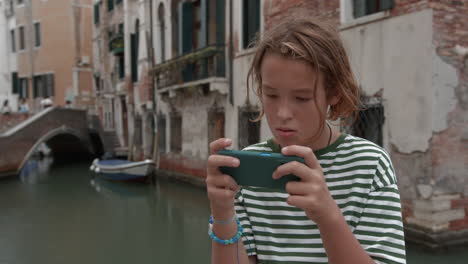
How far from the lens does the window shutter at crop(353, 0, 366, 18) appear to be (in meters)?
4.89

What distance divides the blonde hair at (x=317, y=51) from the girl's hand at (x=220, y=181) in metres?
0.19

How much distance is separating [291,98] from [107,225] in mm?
6403

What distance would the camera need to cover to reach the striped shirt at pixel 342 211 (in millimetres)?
730

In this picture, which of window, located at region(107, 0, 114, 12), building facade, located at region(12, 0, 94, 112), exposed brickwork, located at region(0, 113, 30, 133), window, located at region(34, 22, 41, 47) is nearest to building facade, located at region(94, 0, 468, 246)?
window, located at region(107, 0, 114, 12)

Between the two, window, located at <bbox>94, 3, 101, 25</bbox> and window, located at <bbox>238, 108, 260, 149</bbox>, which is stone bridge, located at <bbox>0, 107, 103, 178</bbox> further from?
window, located at <bbox>238, 108, 260, 149</bbox>

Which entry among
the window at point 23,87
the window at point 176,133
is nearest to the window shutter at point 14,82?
the window at point 23,87

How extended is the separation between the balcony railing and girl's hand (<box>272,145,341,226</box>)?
740 cm

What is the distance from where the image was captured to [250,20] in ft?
24.3

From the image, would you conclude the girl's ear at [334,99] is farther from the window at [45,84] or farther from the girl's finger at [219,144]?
the window at [45,84]

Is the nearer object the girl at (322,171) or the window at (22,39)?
the girl at (322,171)

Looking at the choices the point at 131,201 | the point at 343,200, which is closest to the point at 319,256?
the point at 343,200

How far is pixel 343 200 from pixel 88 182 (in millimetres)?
11544

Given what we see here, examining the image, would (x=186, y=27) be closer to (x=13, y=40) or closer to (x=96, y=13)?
(x=96, y=13)

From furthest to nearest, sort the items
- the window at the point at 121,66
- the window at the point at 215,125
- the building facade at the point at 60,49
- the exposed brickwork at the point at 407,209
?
the building facade at the point at 60,49, the window at the point at 121,66, the window at the point at 215,125, the exposed brickwork at the point at 407,209
